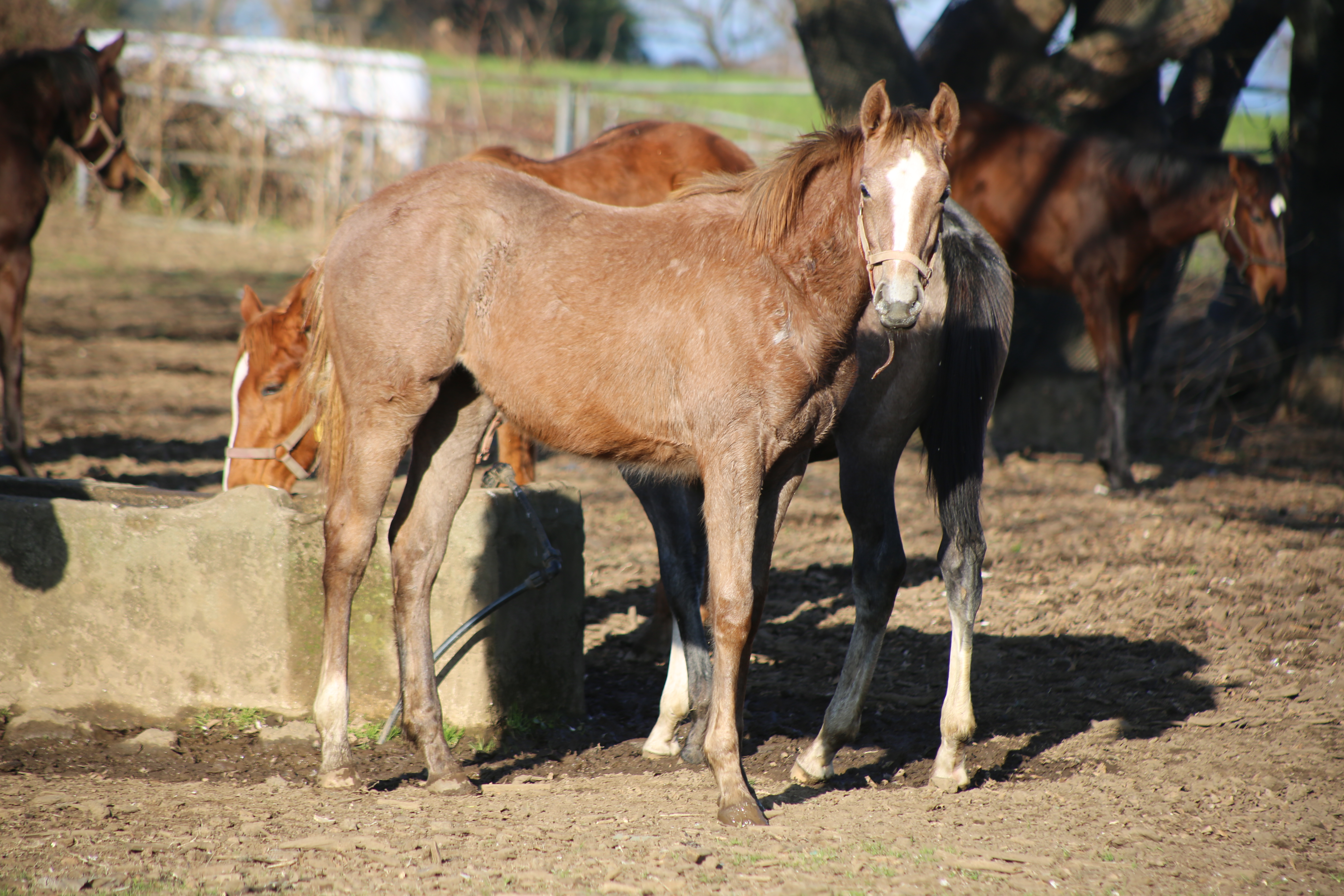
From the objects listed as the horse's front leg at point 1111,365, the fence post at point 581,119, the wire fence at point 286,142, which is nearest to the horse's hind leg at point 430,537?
→ the horse's front leg at point 1111,365

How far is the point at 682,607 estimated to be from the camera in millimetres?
4164

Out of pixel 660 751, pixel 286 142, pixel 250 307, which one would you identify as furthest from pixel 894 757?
pixel 286 142

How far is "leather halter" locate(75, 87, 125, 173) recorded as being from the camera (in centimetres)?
788

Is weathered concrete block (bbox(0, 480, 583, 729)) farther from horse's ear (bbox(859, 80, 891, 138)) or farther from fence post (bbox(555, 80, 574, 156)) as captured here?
fence post (bbox(555, 80, 574, 156))

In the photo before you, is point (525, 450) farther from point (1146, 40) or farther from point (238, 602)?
point (1146, 40)

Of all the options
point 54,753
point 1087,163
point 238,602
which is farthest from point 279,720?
point 1087,163

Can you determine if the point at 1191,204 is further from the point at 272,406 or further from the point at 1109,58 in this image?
the point at 272,406

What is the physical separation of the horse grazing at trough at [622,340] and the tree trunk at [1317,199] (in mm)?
7206

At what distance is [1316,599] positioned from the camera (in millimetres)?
5754

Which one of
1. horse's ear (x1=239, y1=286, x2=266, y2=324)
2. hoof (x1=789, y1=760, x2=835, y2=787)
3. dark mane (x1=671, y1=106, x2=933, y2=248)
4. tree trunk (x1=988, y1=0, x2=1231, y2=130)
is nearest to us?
dark mane (x1=671, y1=106, x2=933, y2=248)

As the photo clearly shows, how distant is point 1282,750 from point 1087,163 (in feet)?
17.2

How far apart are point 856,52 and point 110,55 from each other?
5.83 m

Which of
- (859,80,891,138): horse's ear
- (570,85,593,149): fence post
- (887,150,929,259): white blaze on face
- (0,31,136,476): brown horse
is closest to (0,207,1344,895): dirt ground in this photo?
(0,31,136,476): brown horse

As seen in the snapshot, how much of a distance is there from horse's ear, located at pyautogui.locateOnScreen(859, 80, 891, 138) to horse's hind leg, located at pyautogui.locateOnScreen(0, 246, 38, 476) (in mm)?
6142
